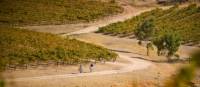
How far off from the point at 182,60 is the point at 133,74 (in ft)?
55.5

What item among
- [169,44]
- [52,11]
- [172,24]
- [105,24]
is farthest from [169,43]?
[52,11]

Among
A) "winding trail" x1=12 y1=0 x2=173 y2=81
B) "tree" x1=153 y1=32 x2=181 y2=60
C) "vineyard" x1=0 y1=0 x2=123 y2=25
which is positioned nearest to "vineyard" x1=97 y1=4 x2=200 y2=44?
"winding trail" x1=12 y1=0 x2=173 y2=81

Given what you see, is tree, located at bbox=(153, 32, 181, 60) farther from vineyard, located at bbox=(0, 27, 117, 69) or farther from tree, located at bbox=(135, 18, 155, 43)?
vineyard, located at bbox=(0, 27, 117, 69)

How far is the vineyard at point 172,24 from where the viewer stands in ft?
274

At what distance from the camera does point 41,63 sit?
159ft

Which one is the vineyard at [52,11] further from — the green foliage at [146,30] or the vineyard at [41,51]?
the vineyard at [41,51]

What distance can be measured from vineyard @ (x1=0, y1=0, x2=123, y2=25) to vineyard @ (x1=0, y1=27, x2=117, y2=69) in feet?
127

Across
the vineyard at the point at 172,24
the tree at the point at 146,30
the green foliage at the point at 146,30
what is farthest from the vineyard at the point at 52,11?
the green foliage at the point at 146,30

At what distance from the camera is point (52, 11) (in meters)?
108

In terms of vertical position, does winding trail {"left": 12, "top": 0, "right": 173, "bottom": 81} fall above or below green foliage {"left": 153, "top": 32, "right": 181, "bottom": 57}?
below

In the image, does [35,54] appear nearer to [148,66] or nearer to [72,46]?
[72,46]

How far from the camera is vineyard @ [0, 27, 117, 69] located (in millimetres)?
48175

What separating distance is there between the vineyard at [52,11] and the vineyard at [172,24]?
11.6 metres

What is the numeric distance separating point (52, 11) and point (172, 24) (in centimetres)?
3074
